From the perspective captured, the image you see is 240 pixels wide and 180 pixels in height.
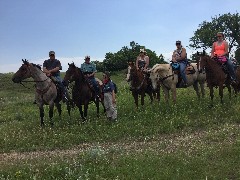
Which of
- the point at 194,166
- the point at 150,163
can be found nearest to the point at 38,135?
the point at 150,163

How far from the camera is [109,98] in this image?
2012cm

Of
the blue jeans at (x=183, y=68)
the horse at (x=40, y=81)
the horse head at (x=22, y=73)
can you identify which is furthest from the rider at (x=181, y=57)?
the horse head at (x=22, y=73)

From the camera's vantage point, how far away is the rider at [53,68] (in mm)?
20688

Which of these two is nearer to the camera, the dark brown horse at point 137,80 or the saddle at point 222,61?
the saddle at point 222,61

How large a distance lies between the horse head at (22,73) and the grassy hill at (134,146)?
2.84 metres

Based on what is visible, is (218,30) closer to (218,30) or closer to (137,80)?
(218,30)

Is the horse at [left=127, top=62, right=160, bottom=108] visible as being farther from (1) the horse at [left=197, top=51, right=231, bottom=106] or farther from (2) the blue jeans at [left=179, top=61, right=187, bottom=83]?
(1) the horse at [left=197, top=51, right=231, bottom=106]

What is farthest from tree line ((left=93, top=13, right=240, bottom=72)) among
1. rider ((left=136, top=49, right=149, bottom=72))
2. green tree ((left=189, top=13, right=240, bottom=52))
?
rider ((left=136, top=49, right=149, bottom=72))

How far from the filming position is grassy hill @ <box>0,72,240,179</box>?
35.5ft

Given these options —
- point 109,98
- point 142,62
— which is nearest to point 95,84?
point 109,98

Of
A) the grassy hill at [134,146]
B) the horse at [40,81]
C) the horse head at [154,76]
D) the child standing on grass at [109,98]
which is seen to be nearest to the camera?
the grassy hill at [134,146]

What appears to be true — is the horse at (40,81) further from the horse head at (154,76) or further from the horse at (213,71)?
the horse at (213,71)

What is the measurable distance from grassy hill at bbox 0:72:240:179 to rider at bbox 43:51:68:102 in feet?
6.69

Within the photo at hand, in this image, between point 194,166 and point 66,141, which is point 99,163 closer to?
point 194,166
